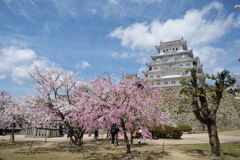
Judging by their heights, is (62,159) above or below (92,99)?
below

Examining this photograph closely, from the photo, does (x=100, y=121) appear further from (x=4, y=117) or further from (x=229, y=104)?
(x=229, y=104)

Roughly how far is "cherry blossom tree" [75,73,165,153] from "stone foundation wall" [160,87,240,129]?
1676 centimetres

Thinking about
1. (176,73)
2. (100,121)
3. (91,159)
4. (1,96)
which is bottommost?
(91,159)

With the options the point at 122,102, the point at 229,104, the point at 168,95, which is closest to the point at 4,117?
the point at 122,102

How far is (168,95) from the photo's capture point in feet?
110

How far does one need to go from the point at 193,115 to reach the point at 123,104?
25.1 metres

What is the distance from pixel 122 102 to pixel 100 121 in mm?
1846

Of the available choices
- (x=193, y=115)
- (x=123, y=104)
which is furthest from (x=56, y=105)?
(x=193, y=115)

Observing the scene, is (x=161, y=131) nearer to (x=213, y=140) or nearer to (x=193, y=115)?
(x=213, y=140)

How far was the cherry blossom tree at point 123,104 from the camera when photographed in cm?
835

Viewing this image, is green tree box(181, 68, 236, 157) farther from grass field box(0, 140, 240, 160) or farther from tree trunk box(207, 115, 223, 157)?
grass field box(0, 140, 240, 160)

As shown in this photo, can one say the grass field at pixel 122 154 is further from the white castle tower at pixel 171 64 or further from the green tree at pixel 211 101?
the white castle tower at pixel 171 64

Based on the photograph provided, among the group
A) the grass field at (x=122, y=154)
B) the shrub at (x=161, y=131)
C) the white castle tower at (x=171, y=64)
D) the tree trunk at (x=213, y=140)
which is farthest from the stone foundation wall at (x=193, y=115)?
the tree trunk at (x=213, y=140)

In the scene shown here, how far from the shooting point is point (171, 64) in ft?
148
